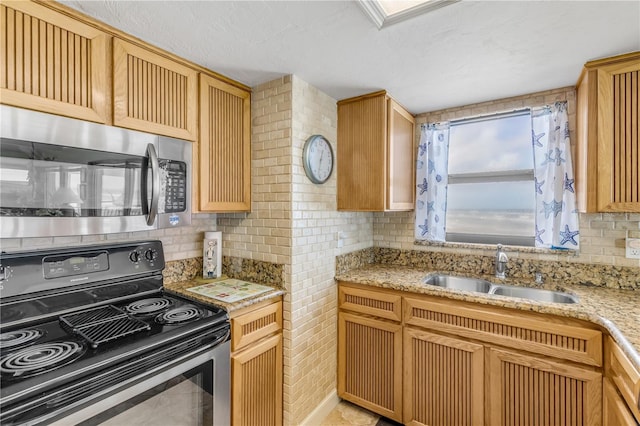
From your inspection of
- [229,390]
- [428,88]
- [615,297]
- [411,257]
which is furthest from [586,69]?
[229,390]

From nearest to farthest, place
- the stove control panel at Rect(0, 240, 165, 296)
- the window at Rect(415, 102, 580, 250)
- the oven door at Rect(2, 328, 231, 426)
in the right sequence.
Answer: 1. the oven door at Rect(2, 328, 231, 426)
2. the stove control panel at Rect(0, 240, 165, 296)
3. the window at Rect(415, 102, 580, 250)

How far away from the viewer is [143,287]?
1773mm

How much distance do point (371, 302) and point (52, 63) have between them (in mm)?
2134

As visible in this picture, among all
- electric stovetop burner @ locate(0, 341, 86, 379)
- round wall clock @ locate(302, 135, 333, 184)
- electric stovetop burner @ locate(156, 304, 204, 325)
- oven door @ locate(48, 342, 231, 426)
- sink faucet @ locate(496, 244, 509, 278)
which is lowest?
oven door @ locate(48, 342, 231, 426)

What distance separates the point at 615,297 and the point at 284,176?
2078mm

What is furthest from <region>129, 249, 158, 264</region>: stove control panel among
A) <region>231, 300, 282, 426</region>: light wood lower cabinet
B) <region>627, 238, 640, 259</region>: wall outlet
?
<region>627, 238, 640, 259</region>: wall outlet

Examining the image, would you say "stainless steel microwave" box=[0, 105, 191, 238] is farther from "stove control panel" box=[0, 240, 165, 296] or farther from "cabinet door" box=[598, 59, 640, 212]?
"cabinet door" box=[598, 59, 640, 212]

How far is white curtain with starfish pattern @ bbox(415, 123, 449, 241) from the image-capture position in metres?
2.62

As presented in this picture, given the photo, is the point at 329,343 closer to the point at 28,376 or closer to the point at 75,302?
the point at 75,302

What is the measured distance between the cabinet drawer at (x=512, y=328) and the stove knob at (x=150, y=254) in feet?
5.24

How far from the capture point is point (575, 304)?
5.52 feet

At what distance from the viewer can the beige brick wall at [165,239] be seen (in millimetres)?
1454

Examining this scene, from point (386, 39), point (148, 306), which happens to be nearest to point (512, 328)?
point (386, 39)

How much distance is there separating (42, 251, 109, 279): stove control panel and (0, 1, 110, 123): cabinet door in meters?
0.68
